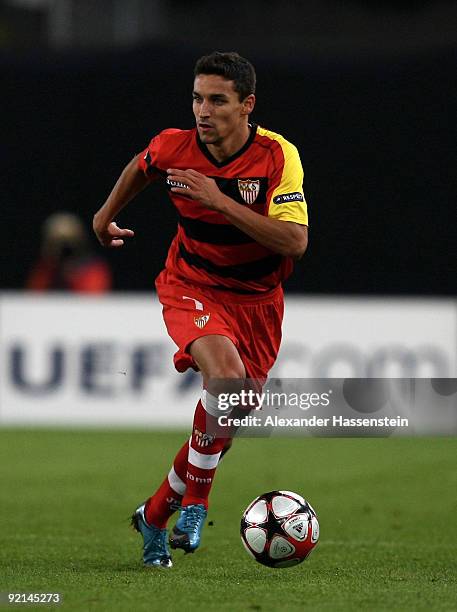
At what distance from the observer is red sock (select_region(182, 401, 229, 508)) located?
20.0 ft

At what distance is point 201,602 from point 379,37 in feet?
37.5

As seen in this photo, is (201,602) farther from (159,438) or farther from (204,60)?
(159,438)

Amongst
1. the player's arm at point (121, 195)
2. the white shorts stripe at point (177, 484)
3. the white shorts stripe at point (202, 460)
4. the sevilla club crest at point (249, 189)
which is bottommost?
the white shorts stripe at point (177, 484)

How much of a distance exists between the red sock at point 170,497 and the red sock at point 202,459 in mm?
219

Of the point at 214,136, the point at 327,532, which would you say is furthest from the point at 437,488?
the point at 214,136

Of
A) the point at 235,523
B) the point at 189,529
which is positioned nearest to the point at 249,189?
the point at 189,529

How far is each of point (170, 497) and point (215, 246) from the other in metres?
1.26

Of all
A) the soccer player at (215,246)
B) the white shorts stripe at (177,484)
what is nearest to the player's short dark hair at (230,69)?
the soccer player at (215,246)

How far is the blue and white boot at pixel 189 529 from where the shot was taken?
5.92m

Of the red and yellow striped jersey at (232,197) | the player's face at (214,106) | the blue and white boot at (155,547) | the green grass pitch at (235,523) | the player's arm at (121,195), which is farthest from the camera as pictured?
the player's arm at (121,195)

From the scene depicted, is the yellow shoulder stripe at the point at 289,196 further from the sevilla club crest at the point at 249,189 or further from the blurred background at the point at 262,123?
the blurred background at the point at 262,123

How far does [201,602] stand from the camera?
17.0 feet

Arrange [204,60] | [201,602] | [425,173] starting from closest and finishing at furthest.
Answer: [201,602] < [204,60] < [425,173]

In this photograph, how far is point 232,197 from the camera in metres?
6.18
